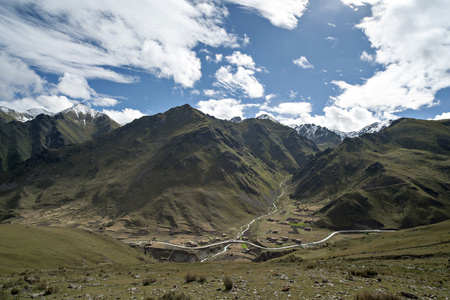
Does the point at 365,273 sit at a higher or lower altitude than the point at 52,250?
higher

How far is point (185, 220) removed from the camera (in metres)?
197

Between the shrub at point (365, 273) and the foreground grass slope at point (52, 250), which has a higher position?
the shrub at point (365, 273)

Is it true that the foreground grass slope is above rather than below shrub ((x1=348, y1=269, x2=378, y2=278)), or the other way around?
below

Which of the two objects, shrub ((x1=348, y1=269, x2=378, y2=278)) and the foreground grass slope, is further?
the foreground grass slope

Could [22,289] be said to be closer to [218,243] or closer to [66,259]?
[66,259]

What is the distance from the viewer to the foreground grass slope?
2078 inches

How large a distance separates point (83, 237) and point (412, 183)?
8932 inches

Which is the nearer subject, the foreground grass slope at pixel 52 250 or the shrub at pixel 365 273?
the shrub at pixel 365 273

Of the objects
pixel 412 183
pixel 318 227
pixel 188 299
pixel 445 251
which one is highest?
pixel 412 183

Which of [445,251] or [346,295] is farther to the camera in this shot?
[445,251]

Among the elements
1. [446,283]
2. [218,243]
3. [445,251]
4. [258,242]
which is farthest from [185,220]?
[446,283]

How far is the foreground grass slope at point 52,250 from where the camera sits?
52787 mm

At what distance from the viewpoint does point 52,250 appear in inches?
2608

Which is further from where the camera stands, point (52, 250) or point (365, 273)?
point (52, 250)
